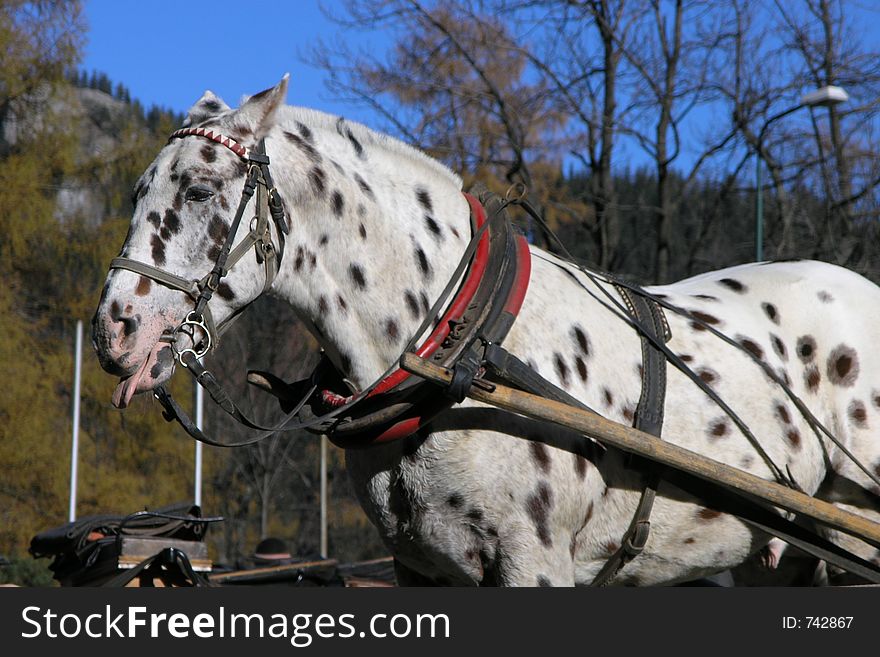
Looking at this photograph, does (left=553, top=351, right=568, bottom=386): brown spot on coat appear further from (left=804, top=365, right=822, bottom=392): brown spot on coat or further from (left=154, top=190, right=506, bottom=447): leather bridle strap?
(left=804, top=365, right=822, bottom=392): brown spot on coat

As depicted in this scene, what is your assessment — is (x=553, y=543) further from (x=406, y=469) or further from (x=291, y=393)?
(x=291, y=393)

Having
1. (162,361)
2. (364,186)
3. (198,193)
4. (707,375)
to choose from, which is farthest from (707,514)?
(198,193)

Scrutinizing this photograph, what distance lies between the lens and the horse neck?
3350 mm

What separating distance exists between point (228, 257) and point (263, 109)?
50 centimetres

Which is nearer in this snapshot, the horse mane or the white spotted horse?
the white spotted horse

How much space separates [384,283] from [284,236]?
0.34 meters

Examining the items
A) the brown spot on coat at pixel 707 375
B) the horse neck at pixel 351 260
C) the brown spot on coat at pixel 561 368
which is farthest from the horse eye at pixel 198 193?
the brown spot on coat at pixel 707 375

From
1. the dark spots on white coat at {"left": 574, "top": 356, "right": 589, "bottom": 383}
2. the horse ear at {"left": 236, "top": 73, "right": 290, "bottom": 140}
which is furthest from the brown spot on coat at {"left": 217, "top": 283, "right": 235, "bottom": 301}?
the dark spots on white coat at {"left": 574, "top": 356, "right": 589, "bottom": 383}

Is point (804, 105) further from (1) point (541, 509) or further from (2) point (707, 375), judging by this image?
(1) point (541, 509)

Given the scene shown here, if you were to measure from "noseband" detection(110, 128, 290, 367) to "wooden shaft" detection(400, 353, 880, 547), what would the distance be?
555 millimetres

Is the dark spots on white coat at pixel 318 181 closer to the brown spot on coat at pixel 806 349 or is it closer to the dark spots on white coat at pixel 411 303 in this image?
the dark spots on white coat at pixel 411 303

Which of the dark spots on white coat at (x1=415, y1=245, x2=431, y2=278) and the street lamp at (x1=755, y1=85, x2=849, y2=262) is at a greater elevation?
the street lamp at (x1=755, y1=85, x2=849, y2=262)

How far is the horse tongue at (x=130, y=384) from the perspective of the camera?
120 inches

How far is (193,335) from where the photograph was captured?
3.14m
